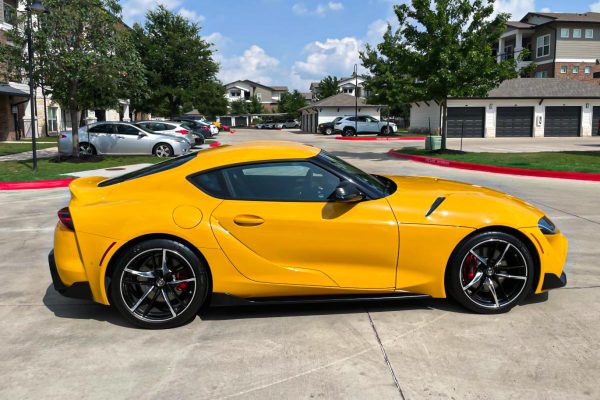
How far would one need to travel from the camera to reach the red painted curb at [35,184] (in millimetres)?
12586

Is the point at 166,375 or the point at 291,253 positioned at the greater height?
the point at 291,253

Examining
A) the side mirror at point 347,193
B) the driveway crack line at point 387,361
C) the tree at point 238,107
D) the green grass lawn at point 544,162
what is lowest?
the driveway crack line at point 387,361

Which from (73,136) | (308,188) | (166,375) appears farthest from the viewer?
(73,136)

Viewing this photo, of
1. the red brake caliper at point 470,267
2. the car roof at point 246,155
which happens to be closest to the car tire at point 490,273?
the red brake caliper at point 470,267

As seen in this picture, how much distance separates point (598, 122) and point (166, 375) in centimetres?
4389

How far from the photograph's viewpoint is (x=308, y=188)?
13.9 ft

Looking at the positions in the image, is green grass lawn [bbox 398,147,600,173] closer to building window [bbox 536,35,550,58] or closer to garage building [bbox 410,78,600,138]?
garage building [bbox 410,78,600,138]

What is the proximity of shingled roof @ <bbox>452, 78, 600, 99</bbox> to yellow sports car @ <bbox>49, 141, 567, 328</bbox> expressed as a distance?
121 ft

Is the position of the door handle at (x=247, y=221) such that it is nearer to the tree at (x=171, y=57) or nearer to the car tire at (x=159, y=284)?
the car tire at (x=159, y=284)

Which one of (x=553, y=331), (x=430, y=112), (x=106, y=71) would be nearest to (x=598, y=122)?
(x=430, y=112)

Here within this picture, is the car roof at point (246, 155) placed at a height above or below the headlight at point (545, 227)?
above

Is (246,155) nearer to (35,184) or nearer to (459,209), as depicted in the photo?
(459,209)

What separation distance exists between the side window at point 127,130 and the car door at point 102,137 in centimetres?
25

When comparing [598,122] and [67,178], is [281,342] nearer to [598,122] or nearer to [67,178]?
[67,178]
